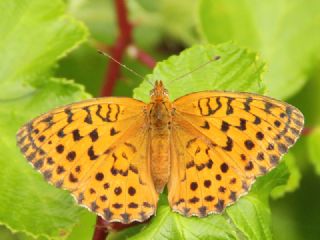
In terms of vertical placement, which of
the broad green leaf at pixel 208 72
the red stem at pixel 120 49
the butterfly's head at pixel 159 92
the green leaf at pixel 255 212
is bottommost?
the green leaf at pixel 255 212

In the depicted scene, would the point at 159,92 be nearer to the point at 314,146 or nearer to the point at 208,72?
the point at 208,72

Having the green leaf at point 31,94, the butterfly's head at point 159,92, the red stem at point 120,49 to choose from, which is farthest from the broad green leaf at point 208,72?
the red stem at point 120,49

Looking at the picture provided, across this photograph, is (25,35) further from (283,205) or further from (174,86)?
(283,205)

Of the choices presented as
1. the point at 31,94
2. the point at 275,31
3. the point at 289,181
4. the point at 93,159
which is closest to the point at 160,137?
the point at 93,159

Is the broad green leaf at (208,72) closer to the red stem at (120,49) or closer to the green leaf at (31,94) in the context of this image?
the green leaf at (31,94)

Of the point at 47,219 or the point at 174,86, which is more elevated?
the point at 174,86

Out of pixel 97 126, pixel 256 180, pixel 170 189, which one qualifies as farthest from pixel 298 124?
pixel 97 126

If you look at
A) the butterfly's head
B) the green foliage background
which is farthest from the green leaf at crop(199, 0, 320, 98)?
the butterfly's head

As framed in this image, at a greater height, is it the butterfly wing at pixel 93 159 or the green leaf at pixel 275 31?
the green leaf at pixel 275 31
